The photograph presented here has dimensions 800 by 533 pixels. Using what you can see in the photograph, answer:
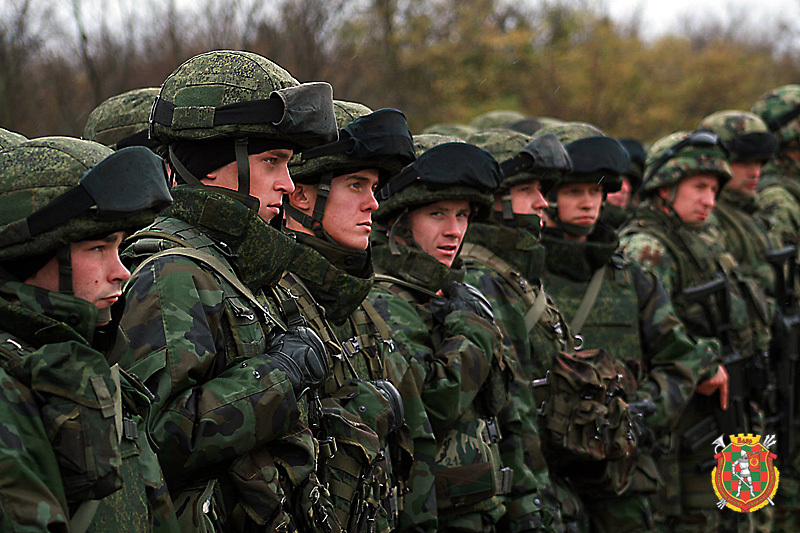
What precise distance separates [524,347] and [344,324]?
1626 mm

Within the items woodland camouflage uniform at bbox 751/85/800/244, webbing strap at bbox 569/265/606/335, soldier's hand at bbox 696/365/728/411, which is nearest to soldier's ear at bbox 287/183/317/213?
webbing strap at bbox 569/265/606/335

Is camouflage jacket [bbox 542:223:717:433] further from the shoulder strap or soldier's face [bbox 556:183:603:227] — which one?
the shoulder strap

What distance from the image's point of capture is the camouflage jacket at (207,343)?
9.85 feet

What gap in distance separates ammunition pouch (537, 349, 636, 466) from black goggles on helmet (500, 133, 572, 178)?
1.14m

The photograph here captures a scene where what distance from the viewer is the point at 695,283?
302 inches

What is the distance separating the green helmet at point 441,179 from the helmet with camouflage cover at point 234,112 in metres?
1.52

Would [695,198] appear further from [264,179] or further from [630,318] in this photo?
[264,179]

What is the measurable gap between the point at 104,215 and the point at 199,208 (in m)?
0.84

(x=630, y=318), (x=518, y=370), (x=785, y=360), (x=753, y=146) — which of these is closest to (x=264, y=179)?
(x=518, y=370)

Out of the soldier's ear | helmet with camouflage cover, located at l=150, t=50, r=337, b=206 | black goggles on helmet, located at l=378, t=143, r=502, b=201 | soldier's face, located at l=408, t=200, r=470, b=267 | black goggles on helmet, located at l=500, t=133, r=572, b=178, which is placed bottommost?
soldier's face, located at l=408, t=200, r=470, b=267

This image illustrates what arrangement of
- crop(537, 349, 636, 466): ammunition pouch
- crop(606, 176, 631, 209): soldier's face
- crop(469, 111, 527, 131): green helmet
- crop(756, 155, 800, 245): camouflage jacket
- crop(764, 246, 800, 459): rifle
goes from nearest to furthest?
crop(537, 349, 636, 466): ammunition pouch, crop(606, 176, 631, 209): soldier's face, crop(764, 246, 800, 459): rifle, crop(469, 111, 527, 131): green helmet, crop(756, 155, 800, 245): camouflage jacket

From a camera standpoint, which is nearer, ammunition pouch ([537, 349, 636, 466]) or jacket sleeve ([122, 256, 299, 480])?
jacket sleeve ([122, 256, 299, 480])

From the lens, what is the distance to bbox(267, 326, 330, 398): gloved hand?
3.15 metres

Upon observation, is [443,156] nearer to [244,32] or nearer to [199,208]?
[199,208]
